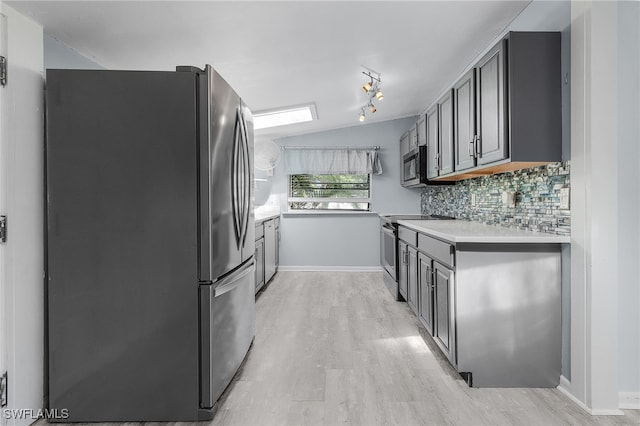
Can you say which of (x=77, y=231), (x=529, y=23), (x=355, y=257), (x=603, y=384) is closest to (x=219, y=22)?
(x=77, y=231)

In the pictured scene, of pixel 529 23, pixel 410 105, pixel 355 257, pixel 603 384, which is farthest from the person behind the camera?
pixel 355 257

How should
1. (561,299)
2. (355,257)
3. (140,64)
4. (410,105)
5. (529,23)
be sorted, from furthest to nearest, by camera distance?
(355,257) < (410,105) < (140,64) < (529,23) < (561,299)

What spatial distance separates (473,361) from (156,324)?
5.77 feet

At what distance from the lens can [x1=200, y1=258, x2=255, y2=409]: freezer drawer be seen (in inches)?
68.8

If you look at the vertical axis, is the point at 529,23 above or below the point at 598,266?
above

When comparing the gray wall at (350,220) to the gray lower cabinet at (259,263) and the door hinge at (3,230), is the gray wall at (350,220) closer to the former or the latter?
the gray lower cabinet at (259,263)

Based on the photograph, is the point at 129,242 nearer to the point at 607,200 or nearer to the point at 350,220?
the point at 607,200

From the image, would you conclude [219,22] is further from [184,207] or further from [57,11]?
[184,207]

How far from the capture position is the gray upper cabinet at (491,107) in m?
2.14

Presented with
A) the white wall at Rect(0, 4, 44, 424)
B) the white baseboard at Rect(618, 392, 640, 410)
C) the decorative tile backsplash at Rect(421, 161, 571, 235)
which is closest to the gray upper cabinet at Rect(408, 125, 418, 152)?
the decorative tile backsplash at Rect(421, 161, 571, 235)

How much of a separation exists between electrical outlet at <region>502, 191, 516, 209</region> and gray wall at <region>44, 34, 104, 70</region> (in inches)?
120

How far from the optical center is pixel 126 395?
173cm

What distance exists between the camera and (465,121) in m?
2.74
